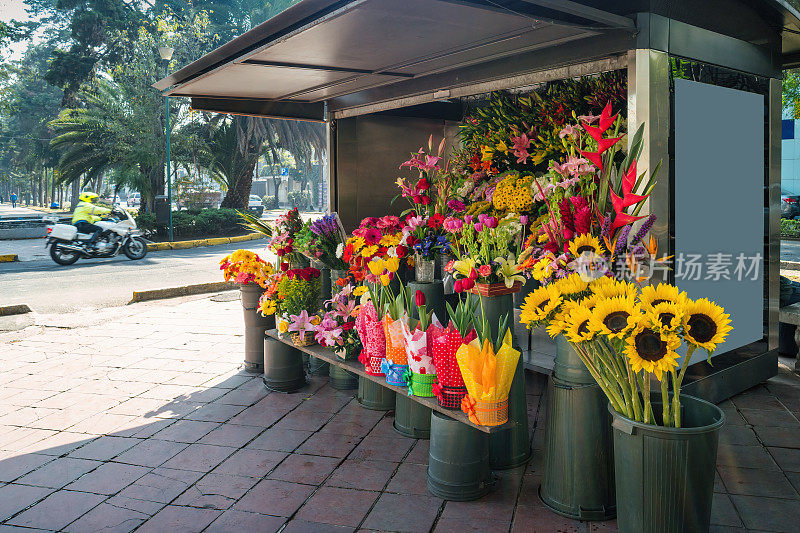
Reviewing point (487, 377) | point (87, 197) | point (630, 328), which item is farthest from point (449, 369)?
point (87, 197)

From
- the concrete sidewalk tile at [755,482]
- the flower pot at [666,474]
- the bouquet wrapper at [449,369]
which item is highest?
the bouquet wrapper at [449,369]

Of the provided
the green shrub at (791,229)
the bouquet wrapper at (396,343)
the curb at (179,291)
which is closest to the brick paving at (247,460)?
the bouquet wrapper at (396,343)

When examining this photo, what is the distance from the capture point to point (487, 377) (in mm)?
2936

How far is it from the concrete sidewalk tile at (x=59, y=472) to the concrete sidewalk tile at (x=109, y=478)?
0.20 ft

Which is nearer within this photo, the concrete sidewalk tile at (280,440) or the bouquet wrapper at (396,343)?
the bouquet wrapper at (396,343)

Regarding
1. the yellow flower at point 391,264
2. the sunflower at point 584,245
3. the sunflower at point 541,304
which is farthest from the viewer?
the yellow flower at point 391,264

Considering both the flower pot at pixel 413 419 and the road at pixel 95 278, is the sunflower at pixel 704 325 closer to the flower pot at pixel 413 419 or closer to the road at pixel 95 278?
the flower pot at pixel 413 419

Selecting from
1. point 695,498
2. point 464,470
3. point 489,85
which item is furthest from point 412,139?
point 695,498

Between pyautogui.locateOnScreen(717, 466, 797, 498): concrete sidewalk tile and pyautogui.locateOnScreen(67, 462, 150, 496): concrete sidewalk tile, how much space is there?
3.24 meters

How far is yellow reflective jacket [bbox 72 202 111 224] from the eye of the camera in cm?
1405

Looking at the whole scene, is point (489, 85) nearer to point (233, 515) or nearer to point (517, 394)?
point (517, 394)

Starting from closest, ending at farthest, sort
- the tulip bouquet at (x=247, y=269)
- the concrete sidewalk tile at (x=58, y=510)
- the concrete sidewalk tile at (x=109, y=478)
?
the concrete sidewalk tile at (x=58, y=510) < the concrete sidewalk tile at (x=109, y=478) < the tulip bouquet at (x=247, y=269)

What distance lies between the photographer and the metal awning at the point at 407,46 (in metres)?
3.32

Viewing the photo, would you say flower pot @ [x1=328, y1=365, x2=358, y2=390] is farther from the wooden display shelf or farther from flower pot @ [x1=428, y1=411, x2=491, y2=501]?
flower pot @ [x1=428, y1=411, x2=491, y2=501]
